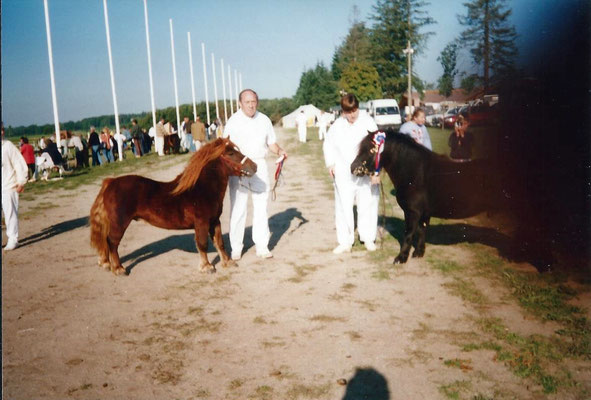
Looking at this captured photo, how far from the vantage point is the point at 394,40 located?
40.4 meters

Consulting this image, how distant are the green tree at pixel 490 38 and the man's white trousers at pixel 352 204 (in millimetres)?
2385

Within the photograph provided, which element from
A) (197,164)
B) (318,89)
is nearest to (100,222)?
(197,164)

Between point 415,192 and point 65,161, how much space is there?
1972 cm

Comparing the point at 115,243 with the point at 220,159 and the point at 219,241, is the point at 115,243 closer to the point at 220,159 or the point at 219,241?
the point at 219,241

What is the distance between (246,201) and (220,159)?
3.04 feet

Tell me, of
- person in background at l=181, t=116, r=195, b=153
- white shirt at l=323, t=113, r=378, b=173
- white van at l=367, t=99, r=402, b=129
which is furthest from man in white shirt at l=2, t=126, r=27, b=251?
white van at l=367, t=99, r=402, b=129

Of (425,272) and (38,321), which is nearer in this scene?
(38,321)

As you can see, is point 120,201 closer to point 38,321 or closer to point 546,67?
point 38,321

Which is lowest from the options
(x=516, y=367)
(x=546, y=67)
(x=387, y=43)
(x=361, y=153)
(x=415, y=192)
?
(x=516, y=367)

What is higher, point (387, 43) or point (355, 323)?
point (387, 43)

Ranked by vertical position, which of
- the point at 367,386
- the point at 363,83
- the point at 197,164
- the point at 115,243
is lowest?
the point at 367,386

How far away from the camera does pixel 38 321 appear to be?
4.83 metres

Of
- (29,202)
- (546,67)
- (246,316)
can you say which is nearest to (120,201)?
(246,316)

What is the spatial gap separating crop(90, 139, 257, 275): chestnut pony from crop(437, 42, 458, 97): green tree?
301cm
